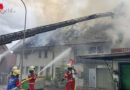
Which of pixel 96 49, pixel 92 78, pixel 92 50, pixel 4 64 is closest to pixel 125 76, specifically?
pixel 92 78

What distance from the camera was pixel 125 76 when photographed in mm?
9578

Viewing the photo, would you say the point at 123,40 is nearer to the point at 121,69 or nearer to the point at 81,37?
the point at 81,37

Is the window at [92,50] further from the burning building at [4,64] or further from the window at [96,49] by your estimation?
the burning building at [4,64]

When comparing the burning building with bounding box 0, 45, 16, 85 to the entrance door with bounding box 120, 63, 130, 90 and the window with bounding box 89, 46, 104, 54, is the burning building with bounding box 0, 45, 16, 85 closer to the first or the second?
the window with bounding box 89, 46, 104, 54

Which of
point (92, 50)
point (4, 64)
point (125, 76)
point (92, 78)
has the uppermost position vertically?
point (92, 50)

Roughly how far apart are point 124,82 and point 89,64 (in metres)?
6.95

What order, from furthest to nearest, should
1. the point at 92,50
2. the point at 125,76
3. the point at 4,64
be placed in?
the point at 4,64 → the point at 92,50 → the point at 125,76

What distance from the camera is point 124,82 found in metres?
9.59

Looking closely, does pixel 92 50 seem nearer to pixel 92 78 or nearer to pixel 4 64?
pixel 92 78

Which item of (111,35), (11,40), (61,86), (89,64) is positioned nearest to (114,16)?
(111,35)

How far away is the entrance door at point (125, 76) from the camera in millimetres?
9452

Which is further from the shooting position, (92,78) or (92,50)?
(92,50)

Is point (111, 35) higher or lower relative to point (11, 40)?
higher

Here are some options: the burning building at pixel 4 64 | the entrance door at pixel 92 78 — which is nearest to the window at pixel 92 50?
the entrance door at pixel 92 78
